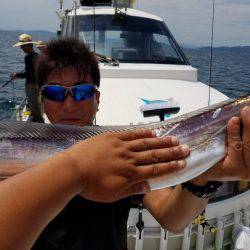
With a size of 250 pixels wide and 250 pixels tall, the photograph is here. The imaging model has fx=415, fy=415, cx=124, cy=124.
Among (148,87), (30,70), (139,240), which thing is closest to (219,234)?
(139,240)

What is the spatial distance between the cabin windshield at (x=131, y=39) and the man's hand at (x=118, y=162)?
607cm

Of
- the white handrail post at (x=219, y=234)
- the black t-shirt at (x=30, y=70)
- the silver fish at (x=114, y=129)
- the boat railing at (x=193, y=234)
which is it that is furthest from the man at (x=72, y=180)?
the black t-shirt at (x=30, y=70)

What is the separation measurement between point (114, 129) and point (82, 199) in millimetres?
389

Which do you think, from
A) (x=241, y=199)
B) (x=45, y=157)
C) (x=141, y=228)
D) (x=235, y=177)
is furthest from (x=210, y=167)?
(x=241, y=199)

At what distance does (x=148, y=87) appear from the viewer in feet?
20.2

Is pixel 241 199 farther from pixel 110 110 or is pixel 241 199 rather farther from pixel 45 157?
pixel 45 157

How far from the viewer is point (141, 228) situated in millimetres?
3941

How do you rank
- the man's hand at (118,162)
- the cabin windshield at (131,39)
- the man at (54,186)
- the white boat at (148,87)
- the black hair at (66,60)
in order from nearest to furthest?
the man at (54,186)
the man's hand at (118,162)
the black hair at (66,60)
the white boat at (148,87)
the cabin windshield at (131,39)

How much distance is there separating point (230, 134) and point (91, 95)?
934 millimetres

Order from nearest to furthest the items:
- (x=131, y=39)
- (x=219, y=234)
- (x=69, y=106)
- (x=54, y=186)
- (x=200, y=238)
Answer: (x=54, y=186) → (x=69, y=106) → (x=200, y=238) → (x=219, y=234) → (x=131, y=39)

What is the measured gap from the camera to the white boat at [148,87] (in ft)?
14.0

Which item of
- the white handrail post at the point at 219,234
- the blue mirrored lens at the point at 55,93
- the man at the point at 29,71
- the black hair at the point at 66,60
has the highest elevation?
the black hair at the point at 66,60

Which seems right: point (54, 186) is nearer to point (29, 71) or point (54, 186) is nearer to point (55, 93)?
point (55, 93)

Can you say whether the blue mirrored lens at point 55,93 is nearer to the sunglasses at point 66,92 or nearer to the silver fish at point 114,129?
the sunglasses at point 66,92
